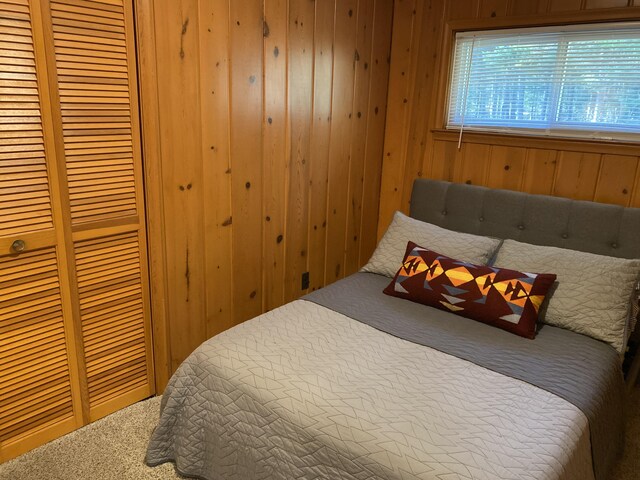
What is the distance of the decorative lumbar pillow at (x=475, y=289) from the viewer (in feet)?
6.25

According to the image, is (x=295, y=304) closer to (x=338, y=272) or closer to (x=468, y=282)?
(x=468, y=282)

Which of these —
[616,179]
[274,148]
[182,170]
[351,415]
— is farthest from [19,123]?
[616,179]

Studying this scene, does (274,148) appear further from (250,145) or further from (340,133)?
(340,133)

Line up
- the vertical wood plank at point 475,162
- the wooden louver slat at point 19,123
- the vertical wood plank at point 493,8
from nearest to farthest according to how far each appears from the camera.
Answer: the wooden louver slat at point 19,123
the vertical wood plank at point 493,8
the vertical wood plank at point 475,162

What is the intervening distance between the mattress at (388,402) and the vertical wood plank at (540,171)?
3.03 feet

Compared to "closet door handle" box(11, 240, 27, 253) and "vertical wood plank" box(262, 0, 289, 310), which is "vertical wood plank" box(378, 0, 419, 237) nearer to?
"vertical wood plank" box(262, 0, 289, 310)

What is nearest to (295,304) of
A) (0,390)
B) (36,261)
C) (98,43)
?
(36,261)

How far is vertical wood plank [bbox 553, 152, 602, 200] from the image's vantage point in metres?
2.38

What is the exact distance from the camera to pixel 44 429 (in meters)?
1.89

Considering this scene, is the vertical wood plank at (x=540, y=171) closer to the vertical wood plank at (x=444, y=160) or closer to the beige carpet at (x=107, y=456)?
the vertical wood plank at (x=444, y=160)

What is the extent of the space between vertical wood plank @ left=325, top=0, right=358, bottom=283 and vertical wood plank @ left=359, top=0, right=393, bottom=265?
198mm

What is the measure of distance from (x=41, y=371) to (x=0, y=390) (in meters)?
0.14

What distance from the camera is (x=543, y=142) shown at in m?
2.48

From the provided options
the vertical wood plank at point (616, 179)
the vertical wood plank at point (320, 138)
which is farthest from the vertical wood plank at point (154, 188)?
the vertical wood plank at point (616, 179)
